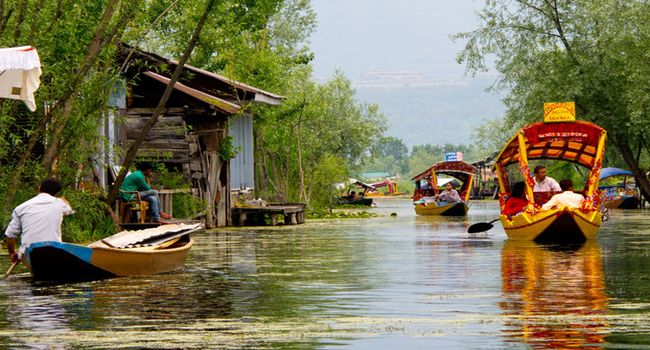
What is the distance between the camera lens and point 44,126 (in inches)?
960

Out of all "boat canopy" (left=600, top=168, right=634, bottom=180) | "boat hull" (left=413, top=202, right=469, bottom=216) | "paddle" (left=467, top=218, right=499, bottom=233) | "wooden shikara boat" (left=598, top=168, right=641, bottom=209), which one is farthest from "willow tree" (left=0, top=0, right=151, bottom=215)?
"boat canopy" (left=600, top=168, right=634, bottom=180)

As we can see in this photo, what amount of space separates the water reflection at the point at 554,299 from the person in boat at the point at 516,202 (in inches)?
235

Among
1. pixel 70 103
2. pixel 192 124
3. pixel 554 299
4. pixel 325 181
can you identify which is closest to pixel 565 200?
pixel 70 103

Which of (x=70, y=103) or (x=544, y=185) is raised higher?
(x=70, y=103)

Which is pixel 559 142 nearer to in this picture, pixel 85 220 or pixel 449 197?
pixel 85 220

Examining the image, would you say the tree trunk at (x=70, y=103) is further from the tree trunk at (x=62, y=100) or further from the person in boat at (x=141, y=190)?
the person in boat at (x=141, y=190)

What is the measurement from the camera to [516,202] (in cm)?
3086

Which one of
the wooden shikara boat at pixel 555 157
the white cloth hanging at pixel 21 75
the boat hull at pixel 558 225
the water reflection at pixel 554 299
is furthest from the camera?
the wooden shikara boat at pixel 555 157

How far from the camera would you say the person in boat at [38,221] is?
17672 millimetres

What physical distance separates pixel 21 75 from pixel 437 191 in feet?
152

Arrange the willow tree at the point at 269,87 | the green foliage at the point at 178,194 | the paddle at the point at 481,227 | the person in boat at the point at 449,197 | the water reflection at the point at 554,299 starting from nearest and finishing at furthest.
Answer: the water reflection at the point at 554,299, the paddle at the point at 481,227, the green foliage at the point at 178,194, the willow tree at the point at 269,87, the person in boat at the point at 449,197

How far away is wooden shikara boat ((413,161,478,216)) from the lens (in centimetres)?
5853

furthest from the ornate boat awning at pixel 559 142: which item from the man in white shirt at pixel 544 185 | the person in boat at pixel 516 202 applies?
the man in white shirt at pixel 544 185

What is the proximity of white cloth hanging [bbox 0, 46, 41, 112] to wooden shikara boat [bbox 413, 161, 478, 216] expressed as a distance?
134ft
